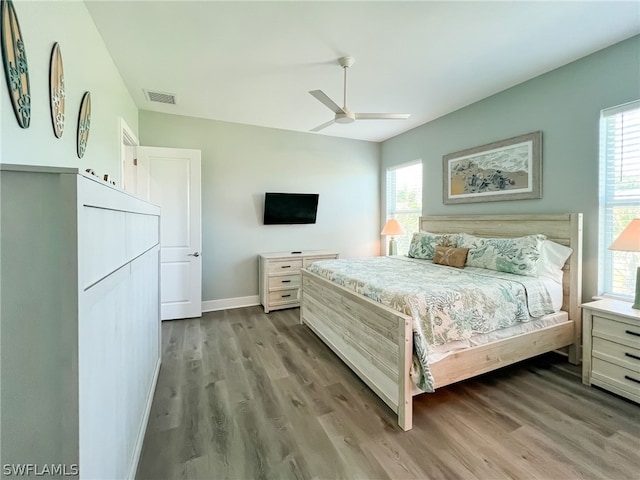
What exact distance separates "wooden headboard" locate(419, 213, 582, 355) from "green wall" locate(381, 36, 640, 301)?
0.11 m

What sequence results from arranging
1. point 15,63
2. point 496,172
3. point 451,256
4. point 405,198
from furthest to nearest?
1. point 405,198
2. point 496,172
3. point 451,256
4. point 15,63

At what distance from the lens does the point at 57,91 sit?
1565mm

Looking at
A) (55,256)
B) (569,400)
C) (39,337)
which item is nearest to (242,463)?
(39,337)

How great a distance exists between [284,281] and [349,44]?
9.71 ft

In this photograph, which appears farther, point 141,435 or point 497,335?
point 497,335

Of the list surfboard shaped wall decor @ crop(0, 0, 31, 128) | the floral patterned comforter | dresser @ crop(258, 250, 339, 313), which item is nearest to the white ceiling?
surfboard shaped wall decor @ crop(0, 0, 31, 128)

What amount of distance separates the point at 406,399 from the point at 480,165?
2.98 m

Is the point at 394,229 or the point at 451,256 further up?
the point at 394,229

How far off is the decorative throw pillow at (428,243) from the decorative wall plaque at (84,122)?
3.57 m

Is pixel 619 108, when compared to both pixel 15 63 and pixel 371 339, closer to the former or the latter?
pixel 371 339

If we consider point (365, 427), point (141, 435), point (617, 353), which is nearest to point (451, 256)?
point (617, 353)

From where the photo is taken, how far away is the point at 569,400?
2.02 m

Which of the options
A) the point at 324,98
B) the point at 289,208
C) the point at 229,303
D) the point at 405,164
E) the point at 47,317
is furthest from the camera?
the point at 405,164

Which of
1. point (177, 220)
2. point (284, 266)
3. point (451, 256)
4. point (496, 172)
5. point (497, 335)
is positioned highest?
point (496, 172)
